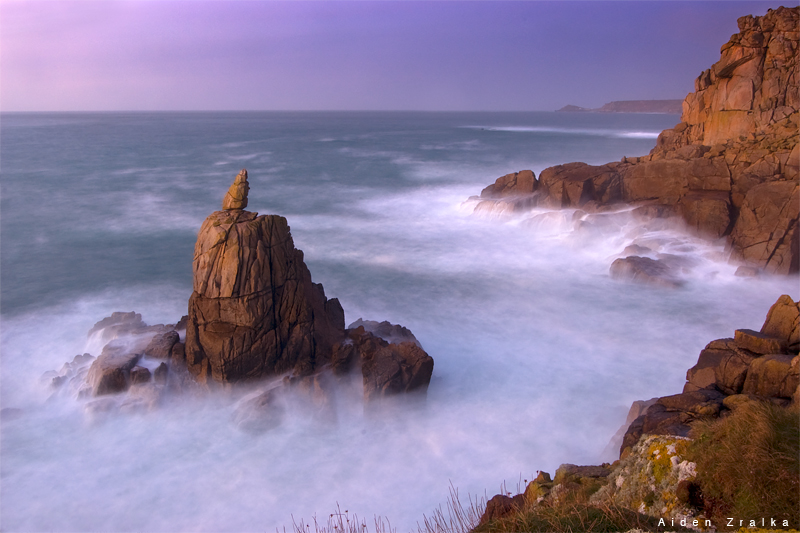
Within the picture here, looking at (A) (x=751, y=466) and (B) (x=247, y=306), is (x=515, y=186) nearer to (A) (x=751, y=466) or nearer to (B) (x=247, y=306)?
(B) (x=247, y=306)

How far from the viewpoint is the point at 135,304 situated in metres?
18.1

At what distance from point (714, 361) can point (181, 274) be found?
1806cm

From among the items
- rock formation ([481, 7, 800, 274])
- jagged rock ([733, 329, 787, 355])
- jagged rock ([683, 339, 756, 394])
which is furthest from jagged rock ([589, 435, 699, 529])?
rock formation ([481, 7, 800, 274])

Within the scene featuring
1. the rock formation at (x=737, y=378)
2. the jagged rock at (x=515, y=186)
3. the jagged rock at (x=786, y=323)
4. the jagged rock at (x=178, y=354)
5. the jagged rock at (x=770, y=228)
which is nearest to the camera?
the rock formation at (x=737, y=378)

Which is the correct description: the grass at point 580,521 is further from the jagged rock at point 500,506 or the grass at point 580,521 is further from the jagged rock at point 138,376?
the jagged rock at point 138,376

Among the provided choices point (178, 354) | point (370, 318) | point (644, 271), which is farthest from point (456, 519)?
point (644, 271)

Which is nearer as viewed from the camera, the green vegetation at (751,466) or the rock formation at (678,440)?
the green vegetation at (751,466)

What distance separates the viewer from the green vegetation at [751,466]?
474 cm

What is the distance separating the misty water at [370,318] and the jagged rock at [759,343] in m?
2.95

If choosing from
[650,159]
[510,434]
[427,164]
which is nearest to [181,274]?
[510,434]

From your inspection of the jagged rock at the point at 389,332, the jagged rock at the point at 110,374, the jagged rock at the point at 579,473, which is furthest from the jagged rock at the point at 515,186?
the jagged rock at the point at 579,473

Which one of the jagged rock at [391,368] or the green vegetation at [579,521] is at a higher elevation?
the green vegetation at [579,521]

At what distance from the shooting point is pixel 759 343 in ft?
32.4

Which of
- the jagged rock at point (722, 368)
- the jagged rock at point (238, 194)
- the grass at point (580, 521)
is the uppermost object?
the jagged rock at point (238, 194)
